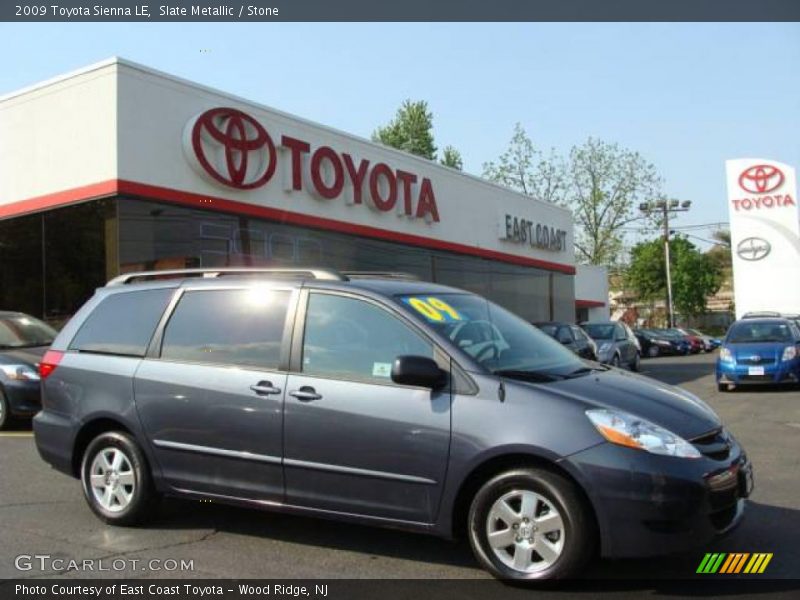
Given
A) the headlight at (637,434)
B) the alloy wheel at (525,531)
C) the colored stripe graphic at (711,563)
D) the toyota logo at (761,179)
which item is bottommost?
the colored stripe graphic at (711,563)

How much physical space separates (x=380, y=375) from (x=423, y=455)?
0.55 metres

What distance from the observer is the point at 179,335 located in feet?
17.7

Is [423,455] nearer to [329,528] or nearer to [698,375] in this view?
[329,528]

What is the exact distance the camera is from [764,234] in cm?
3394

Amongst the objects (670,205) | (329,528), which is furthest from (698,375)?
(670,205)

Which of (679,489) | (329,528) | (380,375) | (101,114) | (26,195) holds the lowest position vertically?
(329,528)

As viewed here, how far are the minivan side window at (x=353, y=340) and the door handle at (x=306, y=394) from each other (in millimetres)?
114

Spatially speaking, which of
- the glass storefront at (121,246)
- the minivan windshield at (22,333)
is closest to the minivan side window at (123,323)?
the minivan windshield at (22,333)

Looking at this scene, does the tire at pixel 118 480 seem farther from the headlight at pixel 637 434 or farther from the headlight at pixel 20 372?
the headlight at pixel 20 372

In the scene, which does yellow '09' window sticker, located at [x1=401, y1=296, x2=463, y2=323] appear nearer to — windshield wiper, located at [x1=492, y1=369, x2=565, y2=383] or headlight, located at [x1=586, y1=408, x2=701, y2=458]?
windshield wiper, located at [x1=492, y1=369, x2=565, y2=383]

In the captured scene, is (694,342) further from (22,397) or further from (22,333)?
(22,397)

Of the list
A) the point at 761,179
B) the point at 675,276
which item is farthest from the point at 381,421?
the point at 675,276

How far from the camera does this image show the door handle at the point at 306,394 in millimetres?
4676

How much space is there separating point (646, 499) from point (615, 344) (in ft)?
53.6
